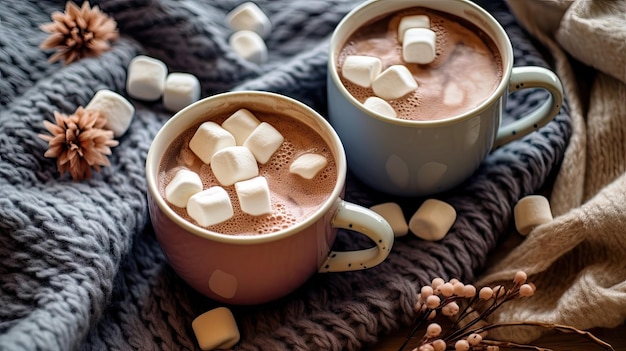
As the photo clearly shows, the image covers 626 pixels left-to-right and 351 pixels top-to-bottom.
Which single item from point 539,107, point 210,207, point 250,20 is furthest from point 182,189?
point 539,107

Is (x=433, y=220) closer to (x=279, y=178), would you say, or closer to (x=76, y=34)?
(x=279, y=178)

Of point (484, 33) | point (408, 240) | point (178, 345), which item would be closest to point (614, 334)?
point (408, 240)

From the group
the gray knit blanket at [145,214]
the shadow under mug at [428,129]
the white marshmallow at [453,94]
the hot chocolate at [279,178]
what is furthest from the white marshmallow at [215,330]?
the white marshmallow at [453,94]

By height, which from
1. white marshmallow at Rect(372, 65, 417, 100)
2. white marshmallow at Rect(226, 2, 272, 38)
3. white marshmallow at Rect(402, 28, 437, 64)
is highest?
white marshmallow at Rect(402, 28, 437, 64)

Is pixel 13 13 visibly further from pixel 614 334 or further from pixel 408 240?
pixel 614 334

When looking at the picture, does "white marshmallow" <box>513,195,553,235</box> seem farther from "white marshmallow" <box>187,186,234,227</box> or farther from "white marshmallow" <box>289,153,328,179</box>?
"white marshmallow" <box>187,186,234,227</box>

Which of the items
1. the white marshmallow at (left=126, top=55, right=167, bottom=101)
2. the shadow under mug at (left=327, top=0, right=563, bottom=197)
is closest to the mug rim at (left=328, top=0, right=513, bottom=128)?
the shadow under mug at (left=327, top=0, right=563, bottom=197)
